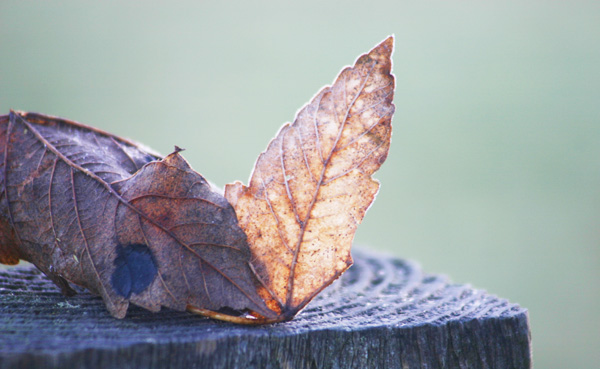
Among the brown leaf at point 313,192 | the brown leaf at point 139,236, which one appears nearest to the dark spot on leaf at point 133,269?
the brown leaf at point 139,236

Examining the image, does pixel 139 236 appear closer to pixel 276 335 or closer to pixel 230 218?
pixel 230 218

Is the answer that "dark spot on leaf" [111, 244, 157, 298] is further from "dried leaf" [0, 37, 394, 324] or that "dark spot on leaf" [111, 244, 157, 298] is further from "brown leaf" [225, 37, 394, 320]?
"brown leaf" [225, 37, 394, 320]

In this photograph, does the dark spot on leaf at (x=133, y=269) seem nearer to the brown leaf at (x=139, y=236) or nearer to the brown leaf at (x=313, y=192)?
the brown leaf at (x=139, y=236)

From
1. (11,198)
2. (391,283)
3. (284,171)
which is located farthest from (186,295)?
(391,283)

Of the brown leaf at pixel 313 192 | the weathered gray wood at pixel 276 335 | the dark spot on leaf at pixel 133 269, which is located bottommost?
the weathered gray wood at pixel 276 335

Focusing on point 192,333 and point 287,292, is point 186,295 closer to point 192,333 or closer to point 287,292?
point 192,333

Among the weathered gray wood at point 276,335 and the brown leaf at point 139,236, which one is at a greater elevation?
the brown leaf at point 139,236

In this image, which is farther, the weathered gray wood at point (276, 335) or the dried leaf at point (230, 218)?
the dried leaf at point (230, 218)

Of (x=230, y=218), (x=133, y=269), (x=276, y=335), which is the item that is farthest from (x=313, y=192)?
(x=133, y=269)
